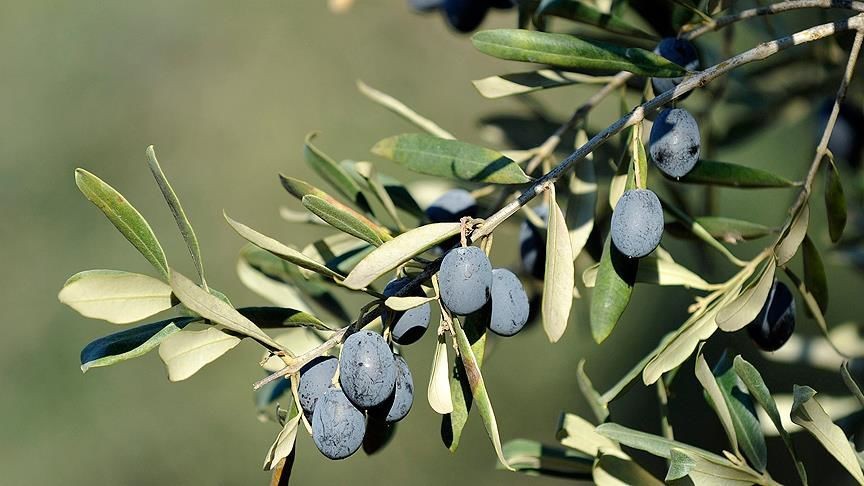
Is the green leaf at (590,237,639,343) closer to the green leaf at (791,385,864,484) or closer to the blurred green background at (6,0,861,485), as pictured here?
the green leaf at (791,385,864,484)

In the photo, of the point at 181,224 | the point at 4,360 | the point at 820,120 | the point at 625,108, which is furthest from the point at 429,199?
the point at 4,360

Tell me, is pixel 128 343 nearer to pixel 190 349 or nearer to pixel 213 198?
pixel 190 349

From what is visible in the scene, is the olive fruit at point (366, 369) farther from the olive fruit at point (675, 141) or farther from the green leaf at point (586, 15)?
the green leaf at point (586, 15)

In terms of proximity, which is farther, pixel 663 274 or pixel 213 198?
pixel 213 198

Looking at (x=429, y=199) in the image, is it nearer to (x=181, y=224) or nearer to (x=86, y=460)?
(x=181, y=224)

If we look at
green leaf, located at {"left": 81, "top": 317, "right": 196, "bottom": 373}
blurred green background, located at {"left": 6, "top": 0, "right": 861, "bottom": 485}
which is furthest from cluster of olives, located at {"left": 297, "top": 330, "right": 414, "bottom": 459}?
blurred green background, located at {"left": 6, "top": 0, "right": 861, "bottom": 485}

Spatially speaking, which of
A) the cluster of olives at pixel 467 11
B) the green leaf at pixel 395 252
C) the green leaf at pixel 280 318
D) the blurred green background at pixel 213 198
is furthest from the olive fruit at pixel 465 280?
the blurred green background at pixel 213 198

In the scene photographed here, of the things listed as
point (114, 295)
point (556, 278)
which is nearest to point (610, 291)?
point (556, 278)
